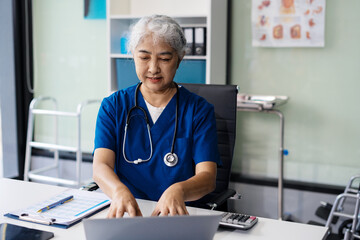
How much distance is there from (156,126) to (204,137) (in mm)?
170

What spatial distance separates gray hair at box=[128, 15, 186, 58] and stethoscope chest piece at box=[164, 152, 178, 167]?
353 mm

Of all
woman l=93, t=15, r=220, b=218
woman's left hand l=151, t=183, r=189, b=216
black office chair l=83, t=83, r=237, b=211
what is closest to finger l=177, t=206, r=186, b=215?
woman's left hand l=151, t=183, r=189, b=216

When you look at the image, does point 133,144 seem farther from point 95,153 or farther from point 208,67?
point 208,67

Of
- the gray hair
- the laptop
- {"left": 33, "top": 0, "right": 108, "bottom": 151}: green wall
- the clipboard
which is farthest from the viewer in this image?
{"left": 33, "top": 0, "right": 108, "bottom": 151}: green wall

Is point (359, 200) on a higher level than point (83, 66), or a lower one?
lower

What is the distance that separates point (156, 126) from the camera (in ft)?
5.04

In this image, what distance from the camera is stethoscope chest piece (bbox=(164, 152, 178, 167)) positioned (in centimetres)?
152

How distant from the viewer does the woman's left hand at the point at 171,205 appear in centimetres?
115

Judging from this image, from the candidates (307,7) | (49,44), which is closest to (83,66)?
(49,44)

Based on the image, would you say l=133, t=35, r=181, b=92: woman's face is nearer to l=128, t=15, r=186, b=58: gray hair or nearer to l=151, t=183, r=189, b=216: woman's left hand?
l=128, t=15, r=186, b=58: gray hair

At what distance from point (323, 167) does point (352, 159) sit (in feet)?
0.58

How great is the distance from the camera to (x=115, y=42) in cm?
297

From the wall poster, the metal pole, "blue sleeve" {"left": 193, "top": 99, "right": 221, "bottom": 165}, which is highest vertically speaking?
the wall poster

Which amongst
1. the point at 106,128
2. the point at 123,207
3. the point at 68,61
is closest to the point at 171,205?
the point at 123,207
